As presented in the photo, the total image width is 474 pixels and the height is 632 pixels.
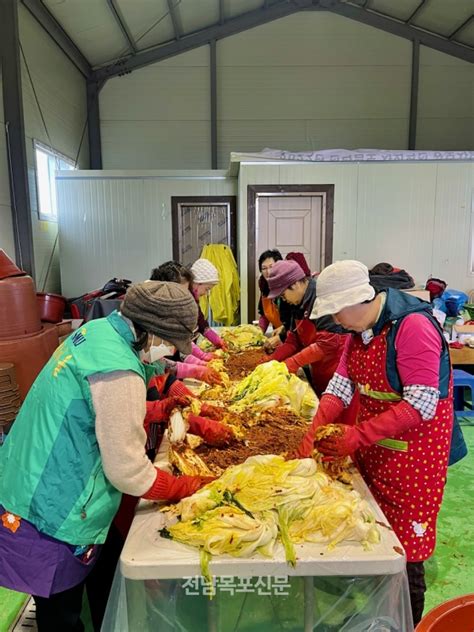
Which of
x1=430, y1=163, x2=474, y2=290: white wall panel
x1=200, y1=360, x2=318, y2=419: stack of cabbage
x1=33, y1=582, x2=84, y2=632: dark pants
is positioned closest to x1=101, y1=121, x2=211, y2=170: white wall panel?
x1=430, y1=163, x2=474, y2=290: white wall panel

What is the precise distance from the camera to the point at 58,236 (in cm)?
732

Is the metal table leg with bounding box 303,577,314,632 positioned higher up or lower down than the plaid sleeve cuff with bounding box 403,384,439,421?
lower down

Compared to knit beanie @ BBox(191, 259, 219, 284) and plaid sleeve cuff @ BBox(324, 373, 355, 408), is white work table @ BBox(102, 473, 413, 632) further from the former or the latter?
knit beanie @ BBox(191, 259, 219, 284)

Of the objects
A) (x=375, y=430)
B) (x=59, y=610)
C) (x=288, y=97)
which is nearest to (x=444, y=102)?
(x=288, y=97)

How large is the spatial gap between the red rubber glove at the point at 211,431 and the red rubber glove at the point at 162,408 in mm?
239

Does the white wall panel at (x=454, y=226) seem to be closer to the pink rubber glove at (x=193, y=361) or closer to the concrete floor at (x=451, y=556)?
the concrete floor at (x=451, y=556)

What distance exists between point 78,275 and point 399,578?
6.78 metres

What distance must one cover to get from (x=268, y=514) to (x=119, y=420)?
536 mm

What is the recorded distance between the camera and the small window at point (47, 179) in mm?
6754

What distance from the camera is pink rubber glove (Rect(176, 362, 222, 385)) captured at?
285 centimetres

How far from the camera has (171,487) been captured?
4.83 feet

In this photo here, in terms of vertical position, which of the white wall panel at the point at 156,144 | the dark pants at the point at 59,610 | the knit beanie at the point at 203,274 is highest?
the white wall panel at the point at 156,144

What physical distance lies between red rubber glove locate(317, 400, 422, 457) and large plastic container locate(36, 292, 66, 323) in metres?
3.77

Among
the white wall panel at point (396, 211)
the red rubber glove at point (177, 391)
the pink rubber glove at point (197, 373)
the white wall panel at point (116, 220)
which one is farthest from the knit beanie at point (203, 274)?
the white wall panel at point (116, 220)
